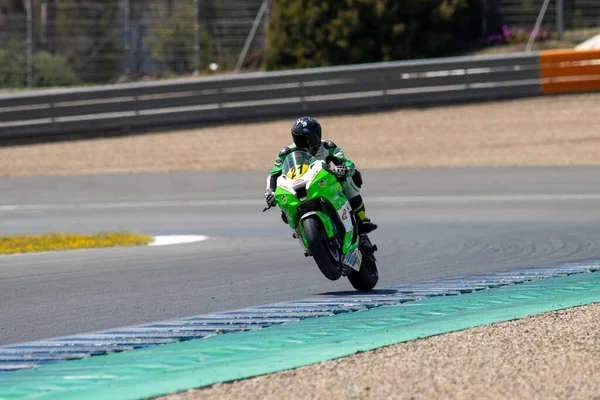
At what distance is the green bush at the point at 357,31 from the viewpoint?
30.8 m

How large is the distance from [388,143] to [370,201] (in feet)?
17.1

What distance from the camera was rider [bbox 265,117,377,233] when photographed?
391 inches

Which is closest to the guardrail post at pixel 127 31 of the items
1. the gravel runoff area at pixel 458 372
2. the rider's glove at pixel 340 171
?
the rider's glove at pixel 340 171

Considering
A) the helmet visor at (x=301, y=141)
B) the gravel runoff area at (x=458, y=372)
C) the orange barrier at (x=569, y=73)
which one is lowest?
the gravel runoff area at (x=458, y=372)

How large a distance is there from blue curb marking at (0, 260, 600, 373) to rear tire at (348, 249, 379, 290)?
0.40ft

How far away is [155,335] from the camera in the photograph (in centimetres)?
804

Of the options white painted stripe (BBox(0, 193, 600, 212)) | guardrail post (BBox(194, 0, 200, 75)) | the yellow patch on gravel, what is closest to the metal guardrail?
guardrail post (BBox(194, 0, 200, 75))

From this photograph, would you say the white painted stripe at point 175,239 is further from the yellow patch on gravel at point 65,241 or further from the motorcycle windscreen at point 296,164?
the motorcycle windscreen at point 296,164

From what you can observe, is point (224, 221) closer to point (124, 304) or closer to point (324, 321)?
point (124, 304)

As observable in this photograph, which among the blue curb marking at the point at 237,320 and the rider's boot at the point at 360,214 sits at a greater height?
the rider's boot at the point at 360,214

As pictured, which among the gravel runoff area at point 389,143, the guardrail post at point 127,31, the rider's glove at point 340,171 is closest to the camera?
the rider's glove at point 340,171

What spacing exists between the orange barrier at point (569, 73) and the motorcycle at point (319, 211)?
56.9ft

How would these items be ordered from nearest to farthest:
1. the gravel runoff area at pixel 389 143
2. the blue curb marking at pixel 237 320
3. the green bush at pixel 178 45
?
the blue curb marking at pixel 237 320, the gravel runoff area at pixel 389 143, the green bush at pixel 178 45

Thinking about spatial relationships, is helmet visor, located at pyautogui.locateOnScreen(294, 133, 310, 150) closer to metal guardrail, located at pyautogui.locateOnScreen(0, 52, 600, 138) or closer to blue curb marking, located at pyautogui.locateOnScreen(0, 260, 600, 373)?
blue curb marking, located at pyautogui.locateOnScreen(0, 260, 600, 373)
